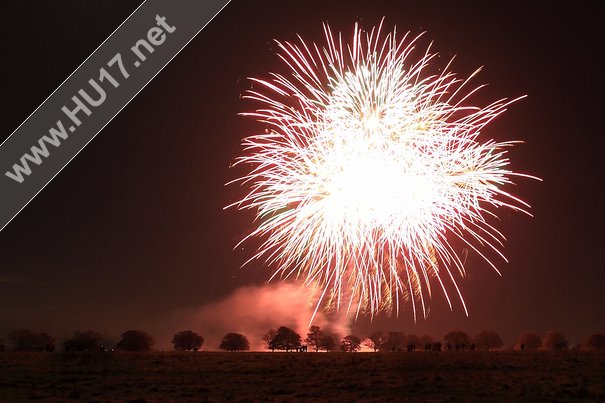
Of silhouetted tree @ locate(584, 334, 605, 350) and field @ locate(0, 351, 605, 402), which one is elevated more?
silhouetted tree @ locate(584, 334, 605, 350)

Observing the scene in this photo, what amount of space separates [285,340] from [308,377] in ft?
247

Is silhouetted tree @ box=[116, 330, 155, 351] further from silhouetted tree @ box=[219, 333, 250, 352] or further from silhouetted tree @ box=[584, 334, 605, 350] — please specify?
silhouetted tree @ box=[584, 334, 605, 350]

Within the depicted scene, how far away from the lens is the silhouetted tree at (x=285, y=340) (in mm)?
121000

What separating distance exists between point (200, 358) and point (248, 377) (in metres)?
16.3

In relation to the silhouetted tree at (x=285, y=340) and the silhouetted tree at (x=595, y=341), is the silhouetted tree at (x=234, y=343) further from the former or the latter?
the silhouetted tree at (x=595, y=341)

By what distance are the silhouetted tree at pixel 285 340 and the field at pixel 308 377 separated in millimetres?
56683

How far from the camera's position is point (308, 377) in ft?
157

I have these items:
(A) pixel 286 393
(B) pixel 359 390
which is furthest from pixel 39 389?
(B) pixel 359 390

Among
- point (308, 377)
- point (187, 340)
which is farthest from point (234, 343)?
point (308, 377)

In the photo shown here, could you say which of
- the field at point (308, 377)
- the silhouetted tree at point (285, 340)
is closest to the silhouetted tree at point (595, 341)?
the silhouetted tree at point (285, 340)

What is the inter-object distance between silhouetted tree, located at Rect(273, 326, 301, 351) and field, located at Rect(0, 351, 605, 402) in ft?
186

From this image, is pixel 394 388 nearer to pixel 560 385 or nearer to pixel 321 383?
pixel 321 383

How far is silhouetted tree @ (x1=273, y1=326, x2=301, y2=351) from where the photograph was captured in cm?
12100

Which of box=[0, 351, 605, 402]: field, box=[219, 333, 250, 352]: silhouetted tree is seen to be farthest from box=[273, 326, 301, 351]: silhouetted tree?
box=[0, 351, 605, 402]: field
